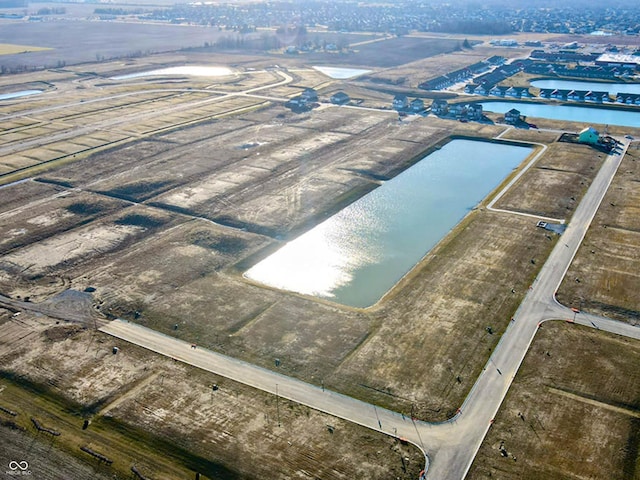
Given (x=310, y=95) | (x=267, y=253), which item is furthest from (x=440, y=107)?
(x=267, y=253)

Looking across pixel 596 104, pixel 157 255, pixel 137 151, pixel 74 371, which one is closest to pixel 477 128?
pixel 596 104

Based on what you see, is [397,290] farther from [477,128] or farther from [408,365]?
[477,128]

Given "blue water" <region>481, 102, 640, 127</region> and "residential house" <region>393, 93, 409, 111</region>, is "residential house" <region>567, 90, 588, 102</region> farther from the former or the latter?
"residential house" <region>393, 93, 409, 111</region>

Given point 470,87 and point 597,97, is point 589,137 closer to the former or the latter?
point 597,97

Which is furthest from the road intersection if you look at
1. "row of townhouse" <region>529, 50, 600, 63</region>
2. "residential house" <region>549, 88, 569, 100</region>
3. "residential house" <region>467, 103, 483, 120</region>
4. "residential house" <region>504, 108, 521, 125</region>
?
"row of townhouse" <region>529, 50, 600, 63</region>

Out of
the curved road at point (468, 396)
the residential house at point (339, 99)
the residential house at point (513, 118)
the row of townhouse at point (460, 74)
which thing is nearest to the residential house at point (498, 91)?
the row of townhouse at point (460, 74)

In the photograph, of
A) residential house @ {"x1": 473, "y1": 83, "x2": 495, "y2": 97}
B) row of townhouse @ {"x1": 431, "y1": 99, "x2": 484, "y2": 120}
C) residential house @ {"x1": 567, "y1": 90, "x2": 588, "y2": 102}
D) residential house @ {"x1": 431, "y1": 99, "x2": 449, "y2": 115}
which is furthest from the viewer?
residential house @ {"x1": 473, "y1": 83, "x2": 495, "y2": 97}
